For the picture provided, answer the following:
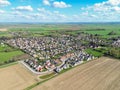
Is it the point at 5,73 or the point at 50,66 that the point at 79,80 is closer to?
the point at 50,66

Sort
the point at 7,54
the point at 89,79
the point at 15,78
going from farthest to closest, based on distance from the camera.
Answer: the point at 7,54 < the point at 15,78 < the point at 89,79

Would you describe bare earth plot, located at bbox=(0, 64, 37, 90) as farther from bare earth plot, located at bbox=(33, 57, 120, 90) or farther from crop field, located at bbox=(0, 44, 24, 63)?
crop field, located at bbox=(0, 44, 24, 63)

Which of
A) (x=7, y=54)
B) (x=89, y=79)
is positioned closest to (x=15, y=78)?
(x=89, y=79)

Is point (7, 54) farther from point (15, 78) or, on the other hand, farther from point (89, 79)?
point (89, 79)

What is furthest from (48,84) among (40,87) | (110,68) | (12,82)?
(110,68)

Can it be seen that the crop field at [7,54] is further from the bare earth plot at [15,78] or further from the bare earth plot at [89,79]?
the bare earth plot at [89,79]

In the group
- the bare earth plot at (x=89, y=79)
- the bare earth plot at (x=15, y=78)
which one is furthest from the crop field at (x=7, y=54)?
the bare earth plot at (x=89, y=79)
